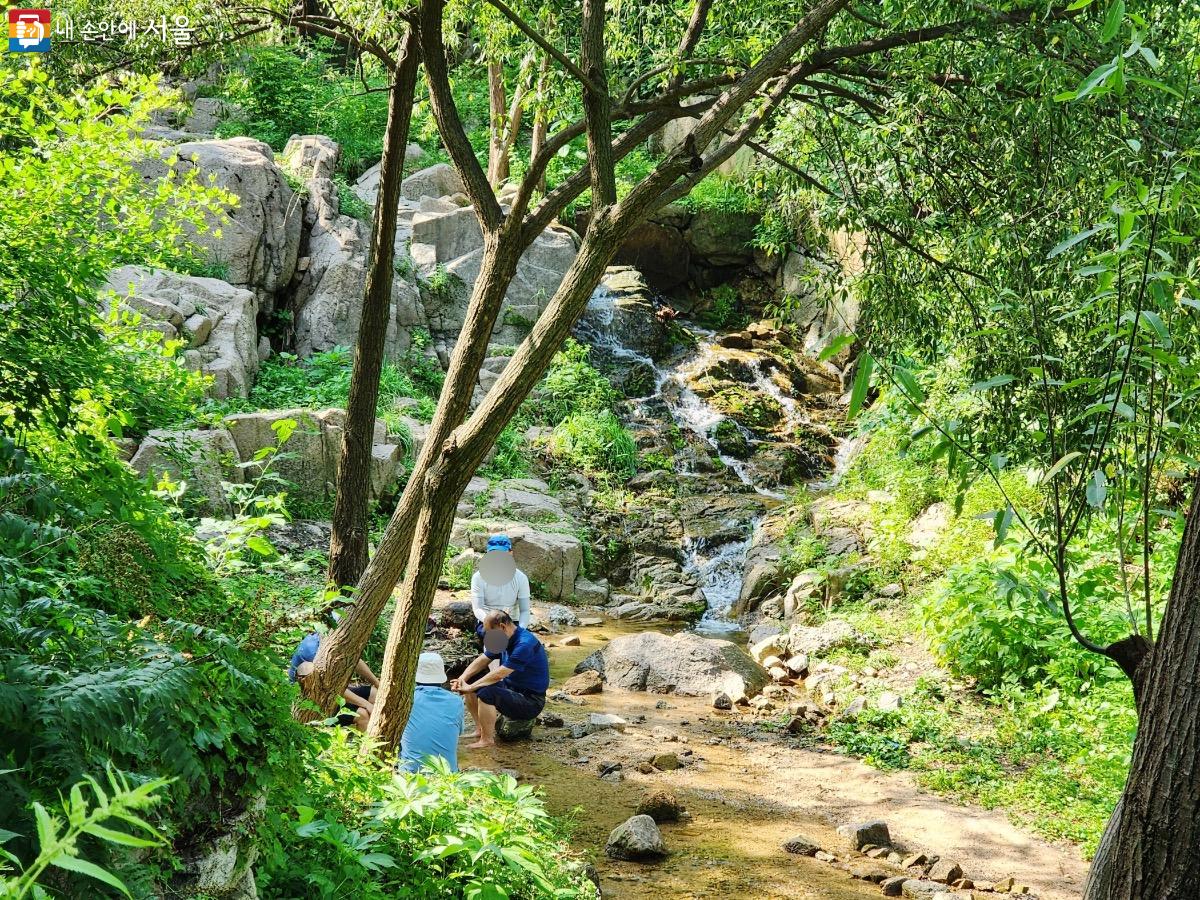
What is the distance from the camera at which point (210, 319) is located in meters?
12.7

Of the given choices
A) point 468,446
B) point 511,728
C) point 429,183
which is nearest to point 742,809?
point 511,728

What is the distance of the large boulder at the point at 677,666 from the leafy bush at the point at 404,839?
5054 mm

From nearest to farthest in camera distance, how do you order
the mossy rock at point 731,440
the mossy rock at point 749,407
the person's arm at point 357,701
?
the person's arm at point 357,701, the mossy rock at point 731,440, the mossy rock at point 749,407

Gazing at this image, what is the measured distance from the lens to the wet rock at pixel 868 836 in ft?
18.6

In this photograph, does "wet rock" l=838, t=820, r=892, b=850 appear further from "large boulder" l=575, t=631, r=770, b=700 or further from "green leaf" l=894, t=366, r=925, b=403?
"green leaf" l=894, t=366, r=925, b=403

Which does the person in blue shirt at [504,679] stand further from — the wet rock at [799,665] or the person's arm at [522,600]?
the wet rock at [799,665]

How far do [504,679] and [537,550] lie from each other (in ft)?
16.4

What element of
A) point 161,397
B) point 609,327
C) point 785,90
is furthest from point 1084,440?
point 609,327

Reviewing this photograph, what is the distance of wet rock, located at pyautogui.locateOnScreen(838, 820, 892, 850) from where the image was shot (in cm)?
566

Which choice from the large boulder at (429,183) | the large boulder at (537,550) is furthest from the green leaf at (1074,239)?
the large boulder at (429,183)

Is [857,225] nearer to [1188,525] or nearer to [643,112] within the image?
[643,112]

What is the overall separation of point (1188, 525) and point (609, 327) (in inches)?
656

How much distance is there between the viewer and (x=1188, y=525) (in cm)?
254

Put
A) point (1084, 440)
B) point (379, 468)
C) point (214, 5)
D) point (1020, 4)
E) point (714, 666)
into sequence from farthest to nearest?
point (379, 468) → point (714, 666) → point (214, 5) → point (1020, 4) → point (1084, 440)
